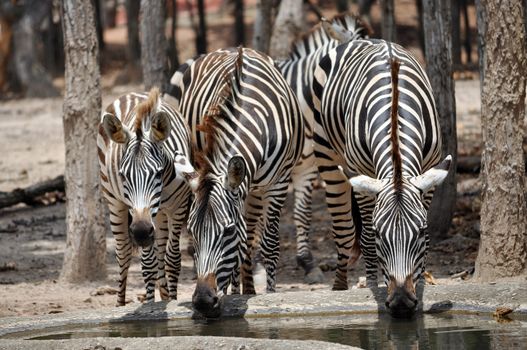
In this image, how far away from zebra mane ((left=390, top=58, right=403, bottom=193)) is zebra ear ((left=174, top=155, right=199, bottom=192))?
4.96 ft

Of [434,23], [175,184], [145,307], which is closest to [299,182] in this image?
[434,23]

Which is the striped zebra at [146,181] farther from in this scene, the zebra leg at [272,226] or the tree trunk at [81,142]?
the tree trunk at [81,142]

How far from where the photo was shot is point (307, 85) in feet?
41.1

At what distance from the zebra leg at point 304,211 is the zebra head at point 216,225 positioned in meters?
3.79

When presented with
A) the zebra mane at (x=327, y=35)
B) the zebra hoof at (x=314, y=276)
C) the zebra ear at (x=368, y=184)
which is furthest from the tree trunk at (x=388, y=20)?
the zebra ear at (x=368, y=184)

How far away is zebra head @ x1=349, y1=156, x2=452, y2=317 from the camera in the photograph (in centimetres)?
750

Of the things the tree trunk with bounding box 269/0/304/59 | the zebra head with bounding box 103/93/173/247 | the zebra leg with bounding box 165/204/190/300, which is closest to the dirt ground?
the zebra leg with bounding box 165/204/190/300

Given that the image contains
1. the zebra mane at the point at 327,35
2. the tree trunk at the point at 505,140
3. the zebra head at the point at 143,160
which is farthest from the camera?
the zebra mane at the point at 327,35

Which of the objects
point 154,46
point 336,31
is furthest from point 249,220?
point 154,46

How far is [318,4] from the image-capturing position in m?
45.0

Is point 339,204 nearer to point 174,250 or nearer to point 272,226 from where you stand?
point 272,226

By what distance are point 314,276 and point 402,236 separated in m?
4.18

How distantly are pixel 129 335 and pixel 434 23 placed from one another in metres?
6.22

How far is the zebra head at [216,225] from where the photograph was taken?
7.82 metres
